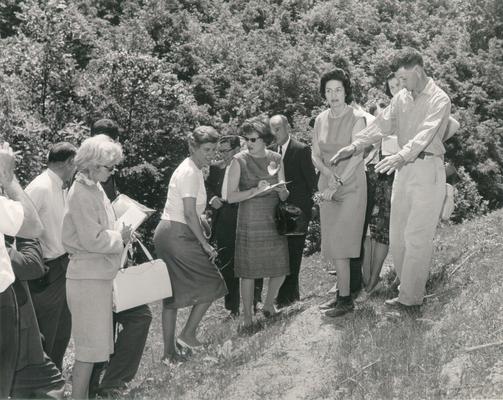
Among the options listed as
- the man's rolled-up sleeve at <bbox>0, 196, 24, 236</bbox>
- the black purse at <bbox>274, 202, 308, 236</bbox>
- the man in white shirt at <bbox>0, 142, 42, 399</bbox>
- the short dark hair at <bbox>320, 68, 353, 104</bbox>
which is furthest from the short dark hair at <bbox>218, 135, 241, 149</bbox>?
the man's rolled-up sleeve at <bbox>0, 196, 24, 236</bbox>

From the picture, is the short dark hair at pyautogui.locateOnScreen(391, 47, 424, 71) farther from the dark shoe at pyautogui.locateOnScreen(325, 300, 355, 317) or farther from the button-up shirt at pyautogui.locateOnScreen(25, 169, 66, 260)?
the button-up shirt at pyautogui.locateOnScreen(25, 169, 66, 260)

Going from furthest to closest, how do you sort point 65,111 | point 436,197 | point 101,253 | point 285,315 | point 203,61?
point 203,61
point 65,111
point 285,315
point 436,197
point 101,253

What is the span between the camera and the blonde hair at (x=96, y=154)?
5320 mm

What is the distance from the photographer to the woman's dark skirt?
6652 mm

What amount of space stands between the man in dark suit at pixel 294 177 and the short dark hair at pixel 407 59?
1.97 meters

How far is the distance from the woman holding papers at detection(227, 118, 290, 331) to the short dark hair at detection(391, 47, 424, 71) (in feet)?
4.48

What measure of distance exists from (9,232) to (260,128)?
118 inches

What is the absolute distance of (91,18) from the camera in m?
24.0

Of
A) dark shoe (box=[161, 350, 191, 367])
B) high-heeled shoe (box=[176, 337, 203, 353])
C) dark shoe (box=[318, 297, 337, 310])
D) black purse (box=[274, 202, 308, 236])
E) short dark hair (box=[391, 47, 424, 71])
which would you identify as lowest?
dark shoe (box=[161, 350, 191, 367])

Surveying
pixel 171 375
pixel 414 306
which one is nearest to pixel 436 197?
pixel 414 306

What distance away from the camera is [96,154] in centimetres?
532

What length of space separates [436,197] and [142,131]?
520 inches

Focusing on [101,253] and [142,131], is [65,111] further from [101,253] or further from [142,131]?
[101,253]

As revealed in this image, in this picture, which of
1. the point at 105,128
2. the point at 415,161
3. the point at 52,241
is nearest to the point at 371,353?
the point at 415,161
